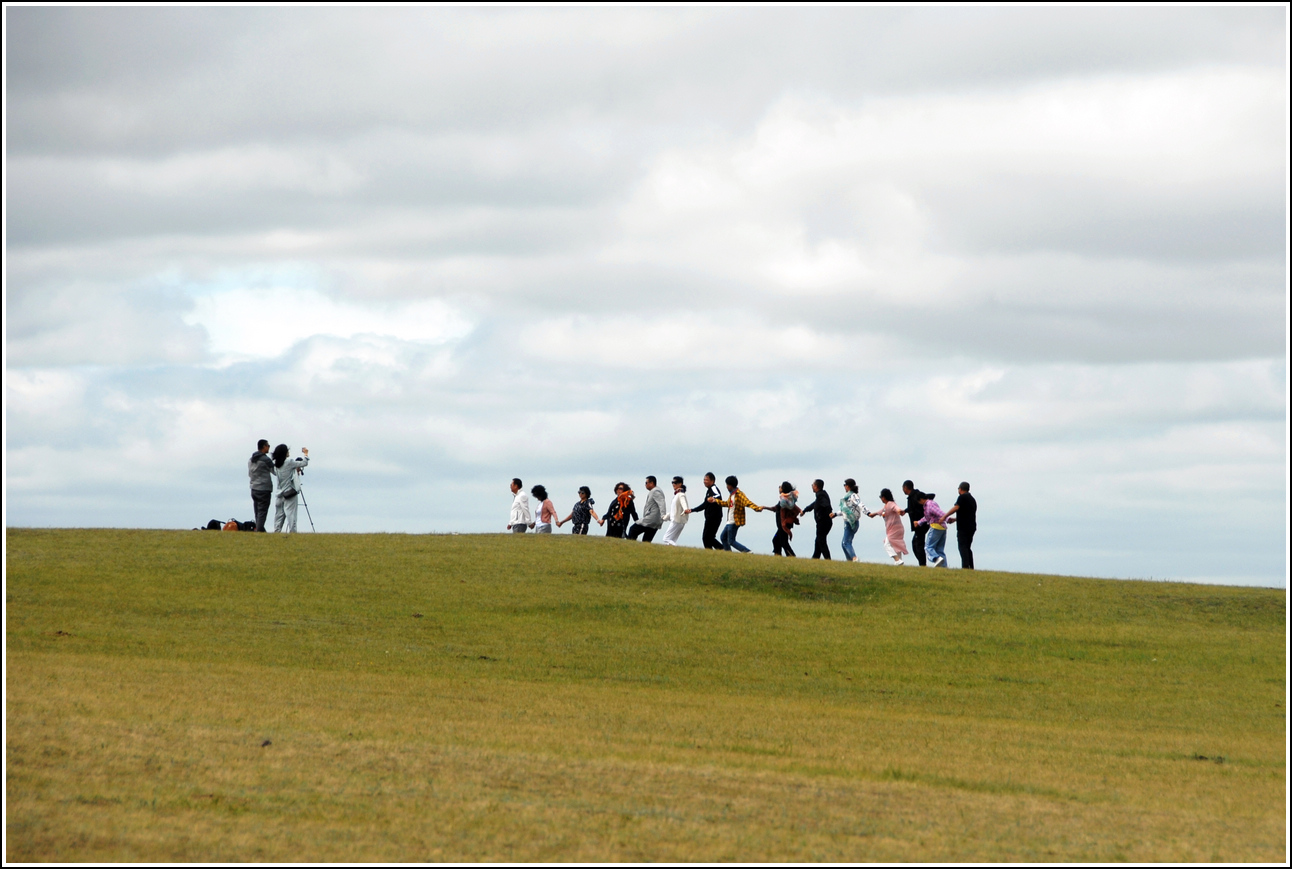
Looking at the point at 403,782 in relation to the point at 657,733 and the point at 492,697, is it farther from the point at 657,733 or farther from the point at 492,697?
the point at 492,697

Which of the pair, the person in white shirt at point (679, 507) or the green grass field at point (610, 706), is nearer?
the green grass field at point (610, 706)

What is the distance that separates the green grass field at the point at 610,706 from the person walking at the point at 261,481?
2.10 m

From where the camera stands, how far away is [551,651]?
77.3 ft

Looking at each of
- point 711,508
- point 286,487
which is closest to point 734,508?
point 711,508

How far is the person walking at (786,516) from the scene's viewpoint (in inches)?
1384

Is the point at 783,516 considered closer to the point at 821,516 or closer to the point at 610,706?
the point at 821,516

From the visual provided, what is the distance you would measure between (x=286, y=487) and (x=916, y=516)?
16.5m

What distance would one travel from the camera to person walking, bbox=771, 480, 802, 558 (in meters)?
35.2

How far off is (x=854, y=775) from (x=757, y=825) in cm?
281

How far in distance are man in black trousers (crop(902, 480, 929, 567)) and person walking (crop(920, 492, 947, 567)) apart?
10cm

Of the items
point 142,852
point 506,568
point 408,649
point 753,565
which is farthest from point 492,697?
point 753,565

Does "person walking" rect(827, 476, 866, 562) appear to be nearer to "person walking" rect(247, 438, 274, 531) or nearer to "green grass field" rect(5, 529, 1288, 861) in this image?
"green grass field" rect(5, 529, 1288, 861)

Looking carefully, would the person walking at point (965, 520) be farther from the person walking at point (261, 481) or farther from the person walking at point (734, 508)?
the person walking at point (261, 481)

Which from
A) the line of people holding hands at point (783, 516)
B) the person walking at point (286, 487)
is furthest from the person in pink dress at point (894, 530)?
the person walking at point (286, 487)
